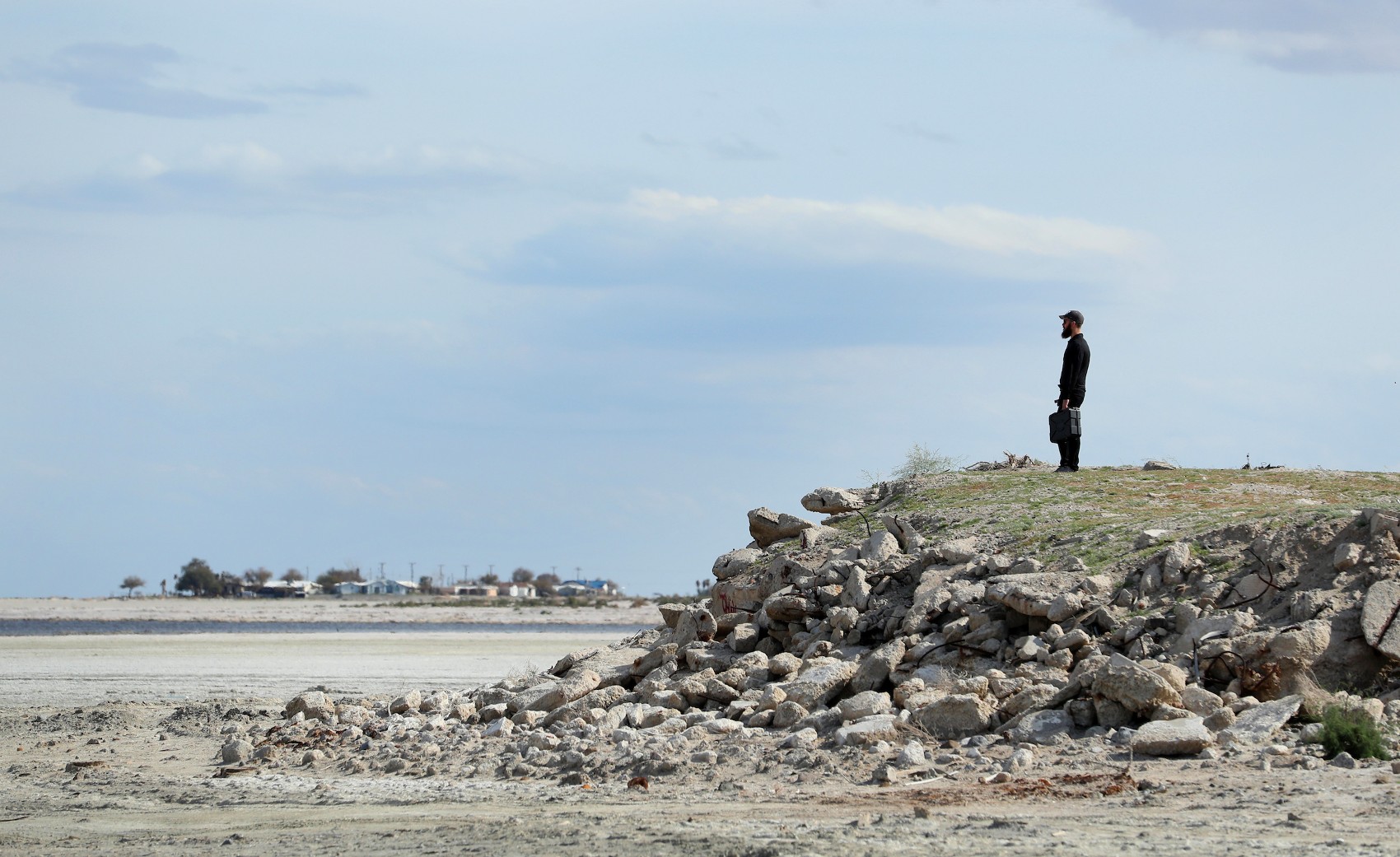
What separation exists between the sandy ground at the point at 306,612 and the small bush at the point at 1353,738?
59205 mm

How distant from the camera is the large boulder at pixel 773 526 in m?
16.8

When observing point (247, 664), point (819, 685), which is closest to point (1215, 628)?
point (819, 685)

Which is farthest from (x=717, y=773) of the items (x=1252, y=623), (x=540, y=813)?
(x=1252, y=623)

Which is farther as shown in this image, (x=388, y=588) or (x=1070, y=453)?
(x=388, y=588)

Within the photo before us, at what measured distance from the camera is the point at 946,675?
1120cm

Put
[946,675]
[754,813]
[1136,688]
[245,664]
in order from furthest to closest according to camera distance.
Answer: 1. [245,664]
2. [946,675]
3. [1136,688]
4. [754,813]

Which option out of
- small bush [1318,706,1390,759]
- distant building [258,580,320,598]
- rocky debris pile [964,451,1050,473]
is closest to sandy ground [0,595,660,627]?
distant building [258,580,320,598]

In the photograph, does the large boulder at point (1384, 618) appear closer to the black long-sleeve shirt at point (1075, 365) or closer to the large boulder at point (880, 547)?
the large boulder at point (880, 547)

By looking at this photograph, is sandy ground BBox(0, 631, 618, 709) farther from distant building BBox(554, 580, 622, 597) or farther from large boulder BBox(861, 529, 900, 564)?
distant building BBox(554, 580, 622, 597)

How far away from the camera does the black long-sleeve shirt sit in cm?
1661

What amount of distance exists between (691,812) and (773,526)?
27.8 ft

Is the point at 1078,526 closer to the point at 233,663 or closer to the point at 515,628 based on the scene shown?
the point at 233,663

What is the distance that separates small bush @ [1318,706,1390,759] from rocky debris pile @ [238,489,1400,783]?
0.38 ft

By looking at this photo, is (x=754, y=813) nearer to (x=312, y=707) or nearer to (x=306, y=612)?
(x=312, y=707)
